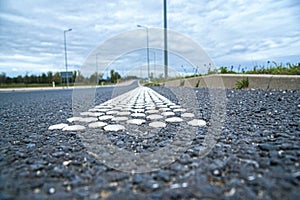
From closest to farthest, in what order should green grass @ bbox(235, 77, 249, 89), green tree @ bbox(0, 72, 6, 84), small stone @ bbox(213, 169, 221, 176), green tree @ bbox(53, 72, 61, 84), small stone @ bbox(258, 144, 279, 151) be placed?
small stone @ bbox(213, 169, 221, 176) → small stone @ bbox(258, 144, 279, 151) → green grass @ bbox(235, 77, 249, 89) → green tree @ bbox(0, 72, 6, 84) → green tree @ bbox(53, 72, 61, 84)

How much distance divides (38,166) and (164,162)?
0.64 metres

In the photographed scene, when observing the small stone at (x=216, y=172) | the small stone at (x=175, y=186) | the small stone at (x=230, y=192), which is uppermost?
the small stone at (x=216, y=172)

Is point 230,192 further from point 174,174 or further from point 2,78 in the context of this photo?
point 2,78

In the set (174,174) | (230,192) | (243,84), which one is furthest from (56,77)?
(230,192)

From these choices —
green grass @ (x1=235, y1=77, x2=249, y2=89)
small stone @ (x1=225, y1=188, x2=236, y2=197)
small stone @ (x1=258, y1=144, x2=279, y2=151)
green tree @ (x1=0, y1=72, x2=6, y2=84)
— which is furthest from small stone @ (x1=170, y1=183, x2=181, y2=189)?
green tree @ (x1=0, y1=72, x2=6, y2=84)

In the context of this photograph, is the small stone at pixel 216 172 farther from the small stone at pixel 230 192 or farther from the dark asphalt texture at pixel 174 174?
Result: the small stone at pixel 230 192

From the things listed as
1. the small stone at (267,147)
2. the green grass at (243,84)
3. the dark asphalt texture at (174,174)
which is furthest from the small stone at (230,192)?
the green grass at (243,84)

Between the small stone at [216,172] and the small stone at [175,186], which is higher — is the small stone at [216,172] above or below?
above

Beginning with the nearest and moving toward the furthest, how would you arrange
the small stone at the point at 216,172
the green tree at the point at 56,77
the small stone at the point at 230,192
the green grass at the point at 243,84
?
the small stone at the point at 230,192, the small stone at the point at 216,172, the green grass at the point at 243,84, the green tree at the point at 56,77

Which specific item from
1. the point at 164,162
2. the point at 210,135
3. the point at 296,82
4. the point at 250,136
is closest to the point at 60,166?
the point at 164,162

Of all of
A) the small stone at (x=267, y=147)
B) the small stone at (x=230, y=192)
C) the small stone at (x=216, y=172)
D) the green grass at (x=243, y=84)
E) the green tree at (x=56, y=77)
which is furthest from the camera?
the green tree at (x=56, y=77)

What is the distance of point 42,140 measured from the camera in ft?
4.45

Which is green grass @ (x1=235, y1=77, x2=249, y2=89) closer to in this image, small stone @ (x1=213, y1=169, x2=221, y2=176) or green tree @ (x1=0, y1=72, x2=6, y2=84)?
small stone @ (x1=213, y1=169, x2=221, y2=176)

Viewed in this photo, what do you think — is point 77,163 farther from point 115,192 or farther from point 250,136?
point 250,136
